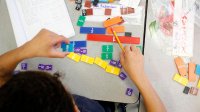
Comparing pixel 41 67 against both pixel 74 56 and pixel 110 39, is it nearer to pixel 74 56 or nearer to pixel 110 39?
pixel 74 56

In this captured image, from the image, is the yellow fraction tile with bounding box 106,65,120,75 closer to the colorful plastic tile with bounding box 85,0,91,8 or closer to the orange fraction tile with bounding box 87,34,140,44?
the orange fraction tile with bounding box 87,34,140,44

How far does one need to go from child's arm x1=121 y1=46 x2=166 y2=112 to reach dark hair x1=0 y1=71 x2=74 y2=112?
0.40 m

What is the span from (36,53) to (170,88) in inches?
20.5

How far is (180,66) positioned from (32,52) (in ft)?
1.85

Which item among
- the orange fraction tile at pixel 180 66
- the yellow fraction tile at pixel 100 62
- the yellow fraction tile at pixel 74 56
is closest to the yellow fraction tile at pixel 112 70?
the yellow fraction tile at pixel 100 62

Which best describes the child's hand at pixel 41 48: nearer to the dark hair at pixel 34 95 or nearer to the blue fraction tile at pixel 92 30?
the blue fraction tile at pixel 92 30

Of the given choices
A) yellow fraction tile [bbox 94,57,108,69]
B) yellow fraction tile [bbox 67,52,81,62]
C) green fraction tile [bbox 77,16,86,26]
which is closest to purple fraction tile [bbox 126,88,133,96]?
yellow fraction tile [bbox 94,57,108,69]

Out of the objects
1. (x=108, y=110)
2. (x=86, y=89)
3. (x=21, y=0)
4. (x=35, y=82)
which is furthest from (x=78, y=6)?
(x=35, y=82)

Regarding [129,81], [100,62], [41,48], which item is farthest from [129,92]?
[41,48]

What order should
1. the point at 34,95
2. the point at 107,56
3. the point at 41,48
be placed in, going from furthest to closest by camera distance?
the point at 107,56 → the point at 41,48 → the point at 34,95

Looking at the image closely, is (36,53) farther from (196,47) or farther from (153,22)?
(196,47)

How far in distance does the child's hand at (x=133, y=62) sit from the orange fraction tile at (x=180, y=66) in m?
Result: 0.14

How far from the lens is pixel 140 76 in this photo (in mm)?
1046

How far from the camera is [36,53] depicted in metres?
1.03
